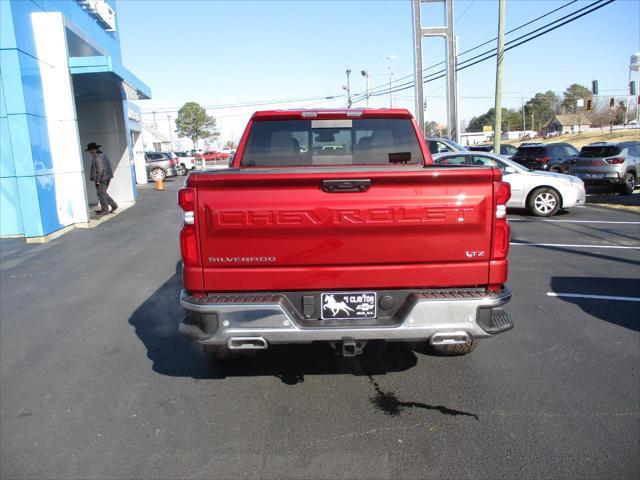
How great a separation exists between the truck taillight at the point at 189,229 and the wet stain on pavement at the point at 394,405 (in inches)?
63.9

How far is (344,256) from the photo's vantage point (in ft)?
10.5

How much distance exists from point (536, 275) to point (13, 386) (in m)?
6.30

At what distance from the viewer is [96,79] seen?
46.0ft

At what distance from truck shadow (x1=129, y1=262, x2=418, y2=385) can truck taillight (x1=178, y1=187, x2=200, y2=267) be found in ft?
4.13

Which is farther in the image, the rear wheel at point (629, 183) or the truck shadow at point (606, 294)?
the rear wheel at point (629, 183)

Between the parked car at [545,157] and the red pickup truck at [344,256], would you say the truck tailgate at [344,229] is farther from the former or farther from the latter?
the parked car at [545,157]

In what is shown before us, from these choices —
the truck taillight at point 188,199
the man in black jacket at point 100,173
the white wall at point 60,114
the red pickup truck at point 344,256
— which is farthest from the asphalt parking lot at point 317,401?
the man in black jacket at point 100,173

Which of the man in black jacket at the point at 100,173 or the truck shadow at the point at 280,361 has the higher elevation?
the man in black jacket at the point at 100,173

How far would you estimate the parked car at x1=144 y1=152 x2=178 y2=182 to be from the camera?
105 ft

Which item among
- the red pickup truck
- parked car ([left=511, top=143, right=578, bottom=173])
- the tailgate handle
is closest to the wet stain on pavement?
the red pickup truck

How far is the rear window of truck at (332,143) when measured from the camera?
15.0 feet

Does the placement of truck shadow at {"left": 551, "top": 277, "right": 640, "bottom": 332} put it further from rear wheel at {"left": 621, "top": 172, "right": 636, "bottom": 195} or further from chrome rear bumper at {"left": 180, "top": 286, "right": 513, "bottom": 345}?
rear wheel at {"left": 621, "top": 172, "right": 636, "bottom": 195}

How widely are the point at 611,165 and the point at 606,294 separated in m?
12.2

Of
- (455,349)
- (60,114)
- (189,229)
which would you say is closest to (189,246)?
(189,229)
